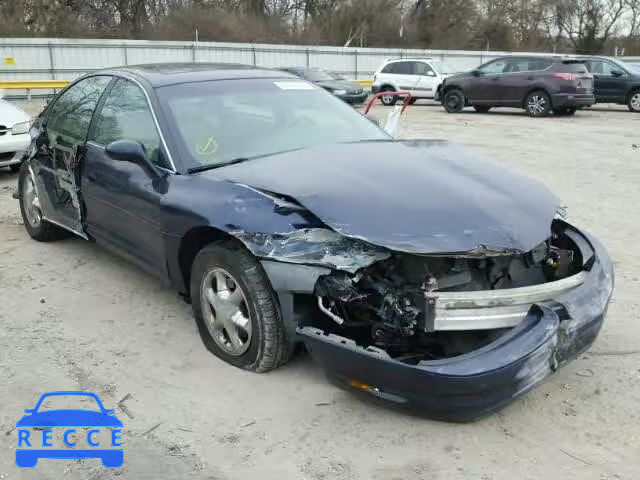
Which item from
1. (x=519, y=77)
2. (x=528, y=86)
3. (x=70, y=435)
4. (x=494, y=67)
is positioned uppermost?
(x=494, y=67)

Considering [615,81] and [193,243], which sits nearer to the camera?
[193,243]

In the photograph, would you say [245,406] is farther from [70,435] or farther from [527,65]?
[527,65]

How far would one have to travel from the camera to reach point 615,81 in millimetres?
18547

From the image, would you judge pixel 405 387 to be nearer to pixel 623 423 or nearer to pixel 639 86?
pixel 623 423

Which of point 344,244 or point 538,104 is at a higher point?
point 344,244

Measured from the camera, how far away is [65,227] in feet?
16.6

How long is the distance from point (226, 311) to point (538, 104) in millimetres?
15781

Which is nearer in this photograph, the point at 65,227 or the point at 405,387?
the point at 405,387

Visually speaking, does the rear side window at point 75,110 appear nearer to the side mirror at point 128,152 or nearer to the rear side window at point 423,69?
the side mirror at point 128,152

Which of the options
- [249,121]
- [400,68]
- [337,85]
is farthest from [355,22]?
[249,121]

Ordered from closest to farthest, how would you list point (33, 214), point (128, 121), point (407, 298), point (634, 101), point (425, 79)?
point (407, 298) < point (128, 121) < point (33, 214) < point (634, 101) < point (425, 79)

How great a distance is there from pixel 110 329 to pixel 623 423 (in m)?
2.94

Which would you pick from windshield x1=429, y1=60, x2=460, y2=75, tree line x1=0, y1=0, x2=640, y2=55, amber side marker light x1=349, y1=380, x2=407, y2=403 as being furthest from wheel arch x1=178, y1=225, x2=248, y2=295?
tree line x1=0, y1=0, x2=640, y2=55

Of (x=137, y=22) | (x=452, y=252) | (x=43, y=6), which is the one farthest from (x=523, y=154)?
(x=137, y=22)
